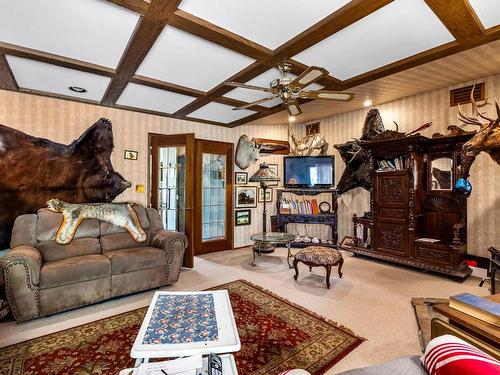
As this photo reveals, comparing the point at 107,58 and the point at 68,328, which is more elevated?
the point at 107,58

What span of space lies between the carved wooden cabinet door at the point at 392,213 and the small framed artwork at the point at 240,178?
258cm

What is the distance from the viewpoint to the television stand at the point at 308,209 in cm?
519

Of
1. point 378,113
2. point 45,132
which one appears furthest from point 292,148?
point 45,132

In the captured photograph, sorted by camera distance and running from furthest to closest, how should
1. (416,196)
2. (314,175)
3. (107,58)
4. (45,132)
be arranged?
(314,175) → (416,196) → (45,132) → (107,58)

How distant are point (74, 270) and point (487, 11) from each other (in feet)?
14.4

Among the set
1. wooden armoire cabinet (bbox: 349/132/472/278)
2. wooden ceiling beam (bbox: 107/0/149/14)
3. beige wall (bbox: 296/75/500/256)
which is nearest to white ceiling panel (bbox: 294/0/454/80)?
wooden ceiling beam (bbox: 107/0/149/14)

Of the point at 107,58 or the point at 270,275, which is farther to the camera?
the point at 270,275

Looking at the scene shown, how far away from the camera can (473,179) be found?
3.68 metres

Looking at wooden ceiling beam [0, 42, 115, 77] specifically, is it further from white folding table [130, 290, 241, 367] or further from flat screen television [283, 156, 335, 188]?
flat screen television [283, 156, 335, 188]

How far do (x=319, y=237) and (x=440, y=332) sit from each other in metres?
4.40

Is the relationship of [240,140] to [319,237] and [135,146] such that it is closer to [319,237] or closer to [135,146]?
[135,146]

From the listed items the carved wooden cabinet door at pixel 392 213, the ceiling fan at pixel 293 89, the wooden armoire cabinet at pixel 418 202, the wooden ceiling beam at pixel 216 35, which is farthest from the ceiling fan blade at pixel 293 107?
the carved wooden cabinet door at pixel 392 213

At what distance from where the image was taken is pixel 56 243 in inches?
118

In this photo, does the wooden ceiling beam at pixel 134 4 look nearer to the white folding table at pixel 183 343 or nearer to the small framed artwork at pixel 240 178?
the white folding table at pixel 183 343
